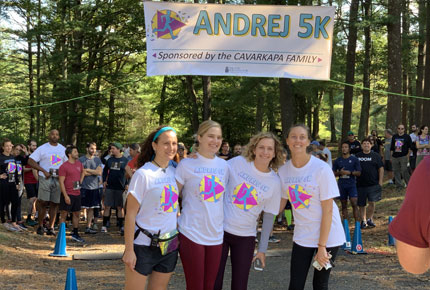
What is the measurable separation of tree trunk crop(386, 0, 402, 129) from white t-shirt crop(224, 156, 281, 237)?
12.6 metres

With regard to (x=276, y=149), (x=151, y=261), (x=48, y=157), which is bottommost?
(x=151, y=261)

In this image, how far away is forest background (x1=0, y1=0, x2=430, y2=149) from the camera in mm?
19609

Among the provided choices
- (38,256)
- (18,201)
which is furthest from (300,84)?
(38,256)

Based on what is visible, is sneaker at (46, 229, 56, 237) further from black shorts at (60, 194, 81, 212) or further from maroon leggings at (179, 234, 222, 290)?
maroon leggings at (179, 234, 222, 290)

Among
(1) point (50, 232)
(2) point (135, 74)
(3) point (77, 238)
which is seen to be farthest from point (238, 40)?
(2) point (135, 74)

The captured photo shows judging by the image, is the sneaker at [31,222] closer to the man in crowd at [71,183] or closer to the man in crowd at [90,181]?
the man in crowd at [90,181]

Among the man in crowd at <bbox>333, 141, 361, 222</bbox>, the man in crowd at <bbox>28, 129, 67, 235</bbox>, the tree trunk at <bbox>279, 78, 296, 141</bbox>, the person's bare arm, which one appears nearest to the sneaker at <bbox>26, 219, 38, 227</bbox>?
the man in crowd at <bbox>28, 129, 67, 235</bbox>

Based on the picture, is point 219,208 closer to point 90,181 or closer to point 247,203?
point 247,203

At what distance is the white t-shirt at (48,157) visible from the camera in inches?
415

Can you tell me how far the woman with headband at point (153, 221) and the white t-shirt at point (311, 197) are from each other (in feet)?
3.73

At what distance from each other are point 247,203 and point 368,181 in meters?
7.21

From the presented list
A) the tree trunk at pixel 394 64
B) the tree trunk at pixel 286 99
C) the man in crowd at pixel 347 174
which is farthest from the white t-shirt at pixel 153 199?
the tree trunk at pixel 394 64

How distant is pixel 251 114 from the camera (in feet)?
112

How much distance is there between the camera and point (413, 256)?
58.8 inches
